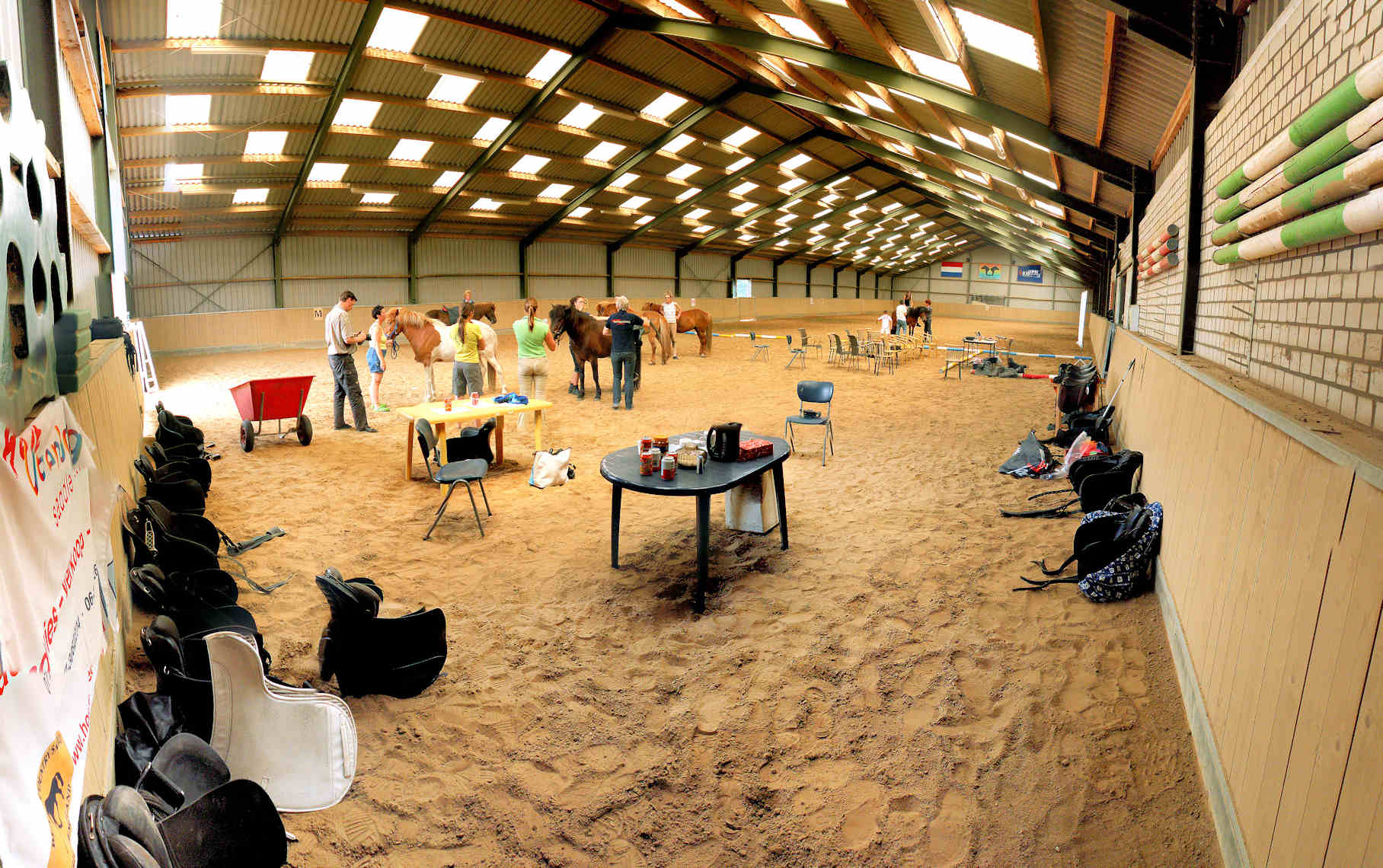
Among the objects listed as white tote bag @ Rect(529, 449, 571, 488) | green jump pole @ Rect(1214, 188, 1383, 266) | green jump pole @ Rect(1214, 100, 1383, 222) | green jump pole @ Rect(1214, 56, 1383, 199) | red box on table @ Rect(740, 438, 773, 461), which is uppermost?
green jump pole @ Rect(1214, 56, 1383, 199)

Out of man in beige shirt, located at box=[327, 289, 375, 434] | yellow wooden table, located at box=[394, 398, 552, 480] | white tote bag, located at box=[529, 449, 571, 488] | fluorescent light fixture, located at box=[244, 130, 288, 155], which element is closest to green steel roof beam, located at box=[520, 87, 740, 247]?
fluorescent light fixture, located at box=[244, 130, 288, 155]

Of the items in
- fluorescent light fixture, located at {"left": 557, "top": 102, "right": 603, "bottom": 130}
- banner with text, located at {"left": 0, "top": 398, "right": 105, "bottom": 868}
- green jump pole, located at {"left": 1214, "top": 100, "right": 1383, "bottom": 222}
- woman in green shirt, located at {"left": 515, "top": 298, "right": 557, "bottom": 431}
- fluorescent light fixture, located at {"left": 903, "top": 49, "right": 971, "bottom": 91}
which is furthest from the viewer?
fluorescent light fixture, located at {"left": 557, "top": 102, "right": 603, "bottom": 130}

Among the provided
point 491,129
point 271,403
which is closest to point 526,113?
point 491,129

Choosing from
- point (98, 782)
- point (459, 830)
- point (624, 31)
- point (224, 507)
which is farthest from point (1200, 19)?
point (624, 31)

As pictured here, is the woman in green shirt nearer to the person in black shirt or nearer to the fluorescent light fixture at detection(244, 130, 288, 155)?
the person in black shirt

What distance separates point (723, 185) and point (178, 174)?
46.1ft

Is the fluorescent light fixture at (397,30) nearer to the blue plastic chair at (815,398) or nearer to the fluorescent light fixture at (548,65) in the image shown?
the fluorescent light fixture at (548,65)

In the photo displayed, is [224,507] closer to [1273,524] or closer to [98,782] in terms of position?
[98,782]

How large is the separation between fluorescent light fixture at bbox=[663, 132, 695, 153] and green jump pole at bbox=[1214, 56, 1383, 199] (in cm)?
1623

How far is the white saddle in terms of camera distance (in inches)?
110

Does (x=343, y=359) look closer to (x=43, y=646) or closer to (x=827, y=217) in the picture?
(x=43, y=646)

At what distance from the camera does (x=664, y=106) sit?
56.1 ft

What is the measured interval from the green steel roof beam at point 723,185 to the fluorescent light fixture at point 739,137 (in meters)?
1.37

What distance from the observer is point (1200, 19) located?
204 inches
